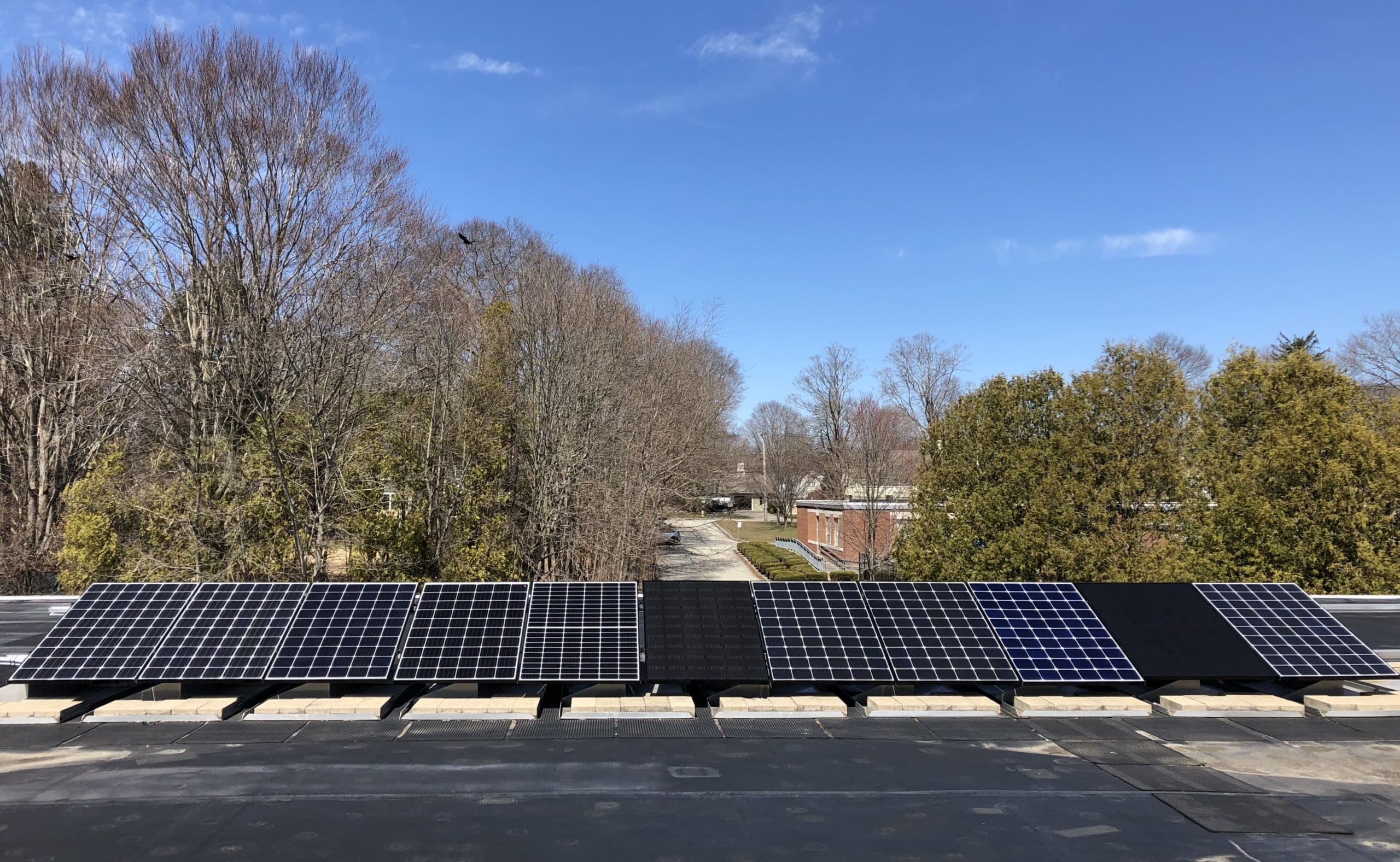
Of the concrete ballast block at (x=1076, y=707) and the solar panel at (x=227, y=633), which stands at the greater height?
the solar panel at (x=227, y=633)

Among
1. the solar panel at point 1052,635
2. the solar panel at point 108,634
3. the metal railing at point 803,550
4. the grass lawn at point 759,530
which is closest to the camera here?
the solar panel at point 108,634

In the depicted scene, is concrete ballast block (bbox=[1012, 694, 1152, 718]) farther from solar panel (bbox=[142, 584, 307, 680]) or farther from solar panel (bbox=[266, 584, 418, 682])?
solar panel (bbox=[142, 584, 307, 680])

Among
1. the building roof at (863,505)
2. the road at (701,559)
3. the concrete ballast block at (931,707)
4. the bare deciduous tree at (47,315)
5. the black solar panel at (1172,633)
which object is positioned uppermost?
the bare deciduous tree at (47,315)

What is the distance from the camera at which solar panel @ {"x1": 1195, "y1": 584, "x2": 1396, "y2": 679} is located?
910cm

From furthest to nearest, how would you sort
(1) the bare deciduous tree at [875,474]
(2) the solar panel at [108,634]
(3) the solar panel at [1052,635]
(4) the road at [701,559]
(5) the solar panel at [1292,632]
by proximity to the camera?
(4) the road at [701,559], (1) the bare deciduous tree at [875,474], (5) the solar panel at [1292,632], (3) the solar panel at [1052,635], (2) the solar panel at [108,634]

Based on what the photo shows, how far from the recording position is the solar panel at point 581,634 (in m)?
8.65

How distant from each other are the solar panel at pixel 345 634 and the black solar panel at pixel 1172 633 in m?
8.67

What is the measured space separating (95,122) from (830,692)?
76.6 ft

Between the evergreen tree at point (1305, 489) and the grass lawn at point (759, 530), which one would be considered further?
the grass lawn at point (759, 530)

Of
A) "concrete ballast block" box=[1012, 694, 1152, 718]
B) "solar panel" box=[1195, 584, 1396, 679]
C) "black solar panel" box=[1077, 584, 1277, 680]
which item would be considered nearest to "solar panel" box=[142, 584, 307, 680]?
"concrete ballast block" box=[1012, 694, 1152, 718]

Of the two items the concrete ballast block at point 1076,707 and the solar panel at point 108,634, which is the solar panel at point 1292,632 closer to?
the concrete ballast block at point 1076,707

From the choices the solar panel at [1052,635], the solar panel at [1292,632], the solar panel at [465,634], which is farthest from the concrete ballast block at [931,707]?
the solar panel at [465,634]

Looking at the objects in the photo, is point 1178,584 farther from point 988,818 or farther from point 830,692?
point 988,818

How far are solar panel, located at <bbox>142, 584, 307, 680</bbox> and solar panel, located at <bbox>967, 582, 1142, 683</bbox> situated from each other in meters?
8.62
